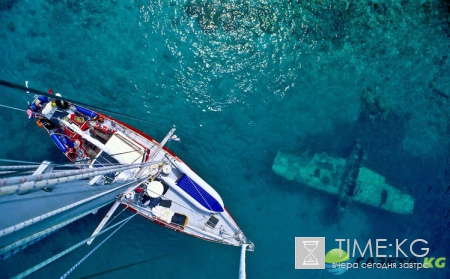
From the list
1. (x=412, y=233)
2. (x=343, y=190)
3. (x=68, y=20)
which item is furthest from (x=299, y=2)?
(x=412, y=233)

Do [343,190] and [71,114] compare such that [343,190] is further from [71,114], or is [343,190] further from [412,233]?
[71,114]

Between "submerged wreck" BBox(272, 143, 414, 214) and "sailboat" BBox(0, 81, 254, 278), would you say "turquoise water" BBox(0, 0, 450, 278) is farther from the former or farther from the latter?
"sailboat" BBox(0, 81, 254, 278)

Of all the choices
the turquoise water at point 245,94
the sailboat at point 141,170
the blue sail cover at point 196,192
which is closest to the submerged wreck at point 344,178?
the turquoise water at point 245,94

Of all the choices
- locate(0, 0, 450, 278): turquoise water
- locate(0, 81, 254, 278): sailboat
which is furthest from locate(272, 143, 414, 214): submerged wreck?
locate(0, 81, 254, 278): sailboat

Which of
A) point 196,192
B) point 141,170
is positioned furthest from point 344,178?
point 141,170

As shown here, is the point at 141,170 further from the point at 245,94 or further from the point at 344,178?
the point at 344,178
